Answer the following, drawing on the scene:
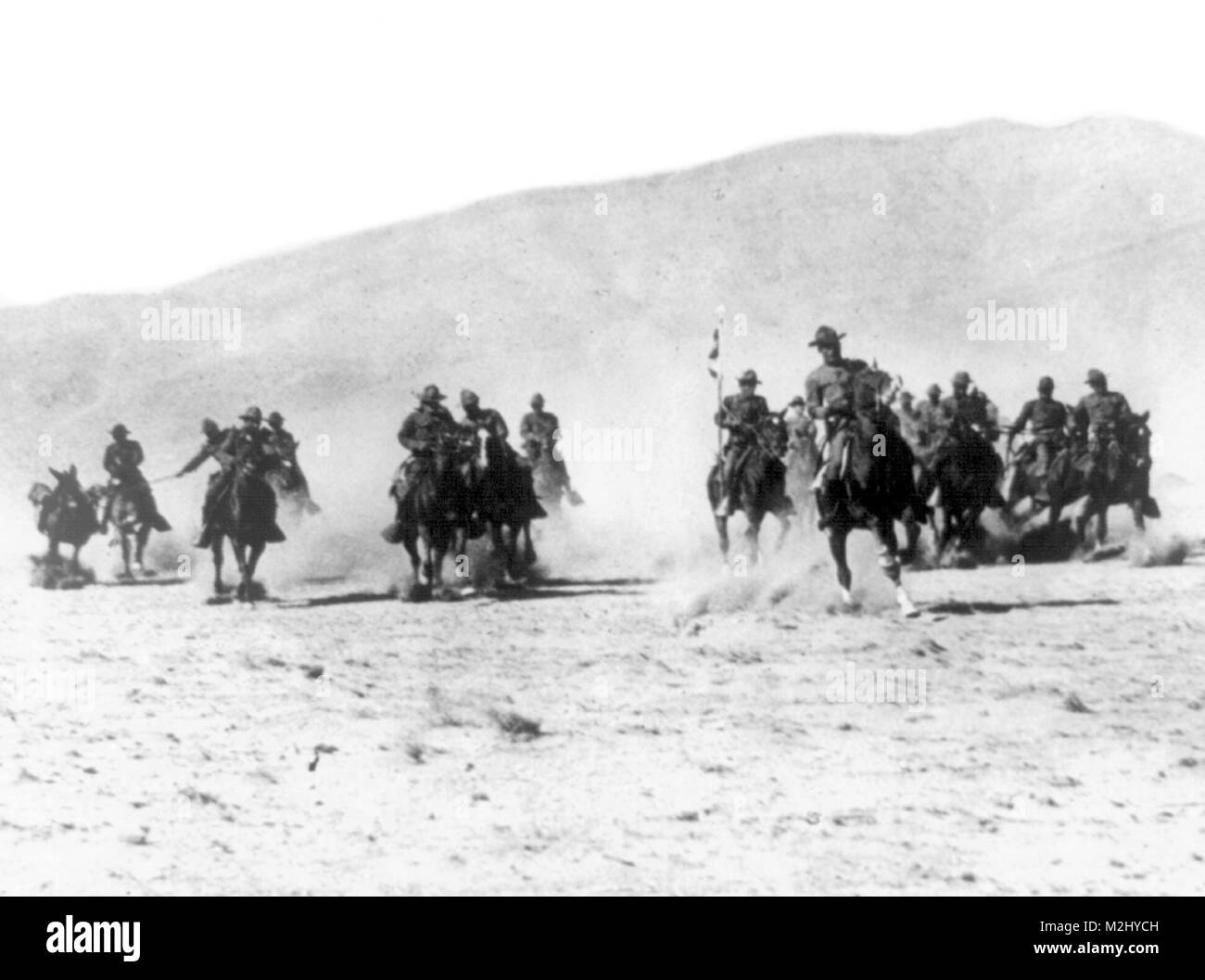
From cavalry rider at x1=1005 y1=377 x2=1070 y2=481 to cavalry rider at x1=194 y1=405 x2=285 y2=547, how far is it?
865 centimetres

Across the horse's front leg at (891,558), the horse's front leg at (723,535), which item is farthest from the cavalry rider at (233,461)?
the horse's front leg at (891,558)

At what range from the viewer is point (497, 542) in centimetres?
2395

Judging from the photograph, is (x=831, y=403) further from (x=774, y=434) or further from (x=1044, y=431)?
(x=1044, y=431)

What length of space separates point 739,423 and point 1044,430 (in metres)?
4.58

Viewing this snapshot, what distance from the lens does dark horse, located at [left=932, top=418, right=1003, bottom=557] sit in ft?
78.6

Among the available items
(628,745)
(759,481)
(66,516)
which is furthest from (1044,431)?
(66,516)

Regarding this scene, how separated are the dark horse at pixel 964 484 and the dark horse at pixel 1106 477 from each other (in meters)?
1.23

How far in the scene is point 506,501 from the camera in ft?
78.7

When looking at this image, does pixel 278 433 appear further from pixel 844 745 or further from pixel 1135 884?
pixel 1135 884

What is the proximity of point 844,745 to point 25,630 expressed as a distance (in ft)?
33.7

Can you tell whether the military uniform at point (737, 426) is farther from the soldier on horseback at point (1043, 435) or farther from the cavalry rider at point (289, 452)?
the cavalry rider at point (289, 452)

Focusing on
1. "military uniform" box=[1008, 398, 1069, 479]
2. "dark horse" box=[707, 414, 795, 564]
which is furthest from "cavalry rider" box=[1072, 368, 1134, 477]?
"dark horse" box=[707, 414, 795, 564]

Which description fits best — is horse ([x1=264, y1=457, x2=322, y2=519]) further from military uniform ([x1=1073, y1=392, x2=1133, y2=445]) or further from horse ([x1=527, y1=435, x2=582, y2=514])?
military uniform ([x1=1073, y1=392, x2=1133, y2=445])

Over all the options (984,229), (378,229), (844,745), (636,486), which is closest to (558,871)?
(844,745)
